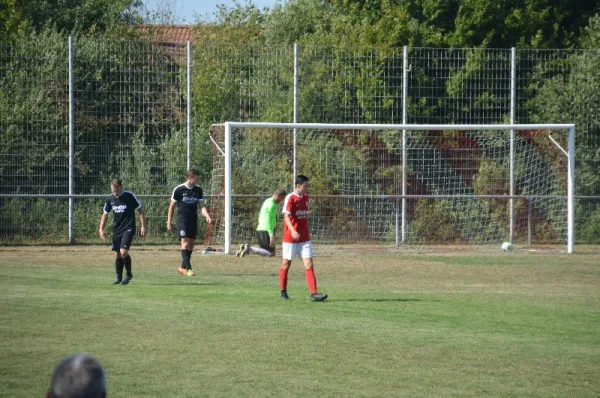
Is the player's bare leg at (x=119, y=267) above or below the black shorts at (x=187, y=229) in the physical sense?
below

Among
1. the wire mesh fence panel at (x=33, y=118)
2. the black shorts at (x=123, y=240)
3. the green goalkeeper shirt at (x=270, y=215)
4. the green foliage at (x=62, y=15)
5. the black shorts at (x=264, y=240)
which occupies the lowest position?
the black shorts at (x=264, y=240)

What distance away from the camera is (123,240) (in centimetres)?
1652

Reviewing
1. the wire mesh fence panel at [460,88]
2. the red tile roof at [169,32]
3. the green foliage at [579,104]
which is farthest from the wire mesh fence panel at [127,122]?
the green foliage at [579,104]

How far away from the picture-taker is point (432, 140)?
2677 cm

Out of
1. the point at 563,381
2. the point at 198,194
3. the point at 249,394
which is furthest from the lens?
the point at 198,194

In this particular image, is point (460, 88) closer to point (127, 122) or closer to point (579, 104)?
point (579, 104)

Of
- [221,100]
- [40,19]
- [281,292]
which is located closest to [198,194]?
[281,292]

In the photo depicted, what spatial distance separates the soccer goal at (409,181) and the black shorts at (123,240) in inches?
322

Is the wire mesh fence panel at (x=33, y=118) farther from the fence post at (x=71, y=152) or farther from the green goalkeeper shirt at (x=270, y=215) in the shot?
the green goalkeeper shirt at (x=270, y=215)

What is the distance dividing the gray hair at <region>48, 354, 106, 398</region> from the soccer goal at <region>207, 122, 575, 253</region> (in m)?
21.8

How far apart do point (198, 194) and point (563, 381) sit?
1090 cm

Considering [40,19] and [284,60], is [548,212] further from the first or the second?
[40,19]

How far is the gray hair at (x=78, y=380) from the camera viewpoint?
9.84 feet

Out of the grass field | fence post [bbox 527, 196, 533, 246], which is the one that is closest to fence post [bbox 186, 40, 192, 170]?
the grass field
